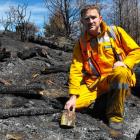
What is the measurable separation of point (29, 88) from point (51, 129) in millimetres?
1642

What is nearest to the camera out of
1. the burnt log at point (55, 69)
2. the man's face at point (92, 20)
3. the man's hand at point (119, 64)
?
the man's hand at point (119, 64)

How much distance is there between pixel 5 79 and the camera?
8.12 m

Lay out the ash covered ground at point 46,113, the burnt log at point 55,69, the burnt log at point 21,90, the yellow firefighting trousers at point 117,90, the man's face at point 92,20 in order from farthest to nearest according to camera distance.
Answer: the burnt log at point 55,69, the burnt log at point 21,90, the man's face at point 92,20, the yellow firefighting trousers at point 117,90, the ash covered ground at point 46,113

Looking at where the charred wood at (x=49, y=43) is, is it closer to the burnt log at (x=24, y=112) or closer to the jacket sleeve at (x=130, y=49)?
the jacket sleeve at (x=130, y=49)

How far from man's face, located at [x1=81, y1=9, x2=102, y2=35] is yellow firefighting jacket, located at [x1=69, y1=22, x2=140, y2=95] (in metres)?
0.14

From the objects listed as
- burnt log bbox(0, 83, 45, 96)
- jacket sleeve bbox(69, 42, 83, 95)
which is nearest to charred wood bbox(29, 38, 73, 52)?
burnt log bbox(0, 83, 45, 96)

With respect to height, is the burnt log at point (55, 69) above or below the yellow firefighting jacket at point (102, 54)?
below

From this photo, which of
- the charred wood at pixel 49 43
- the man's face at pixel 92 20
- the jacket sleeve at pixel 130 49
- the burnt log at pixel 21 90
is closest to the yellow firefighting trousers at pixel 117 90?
the jacket sleeve at pixel 130 49

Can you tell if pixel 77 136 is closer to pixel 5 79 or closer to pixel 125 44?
pixel 125 44

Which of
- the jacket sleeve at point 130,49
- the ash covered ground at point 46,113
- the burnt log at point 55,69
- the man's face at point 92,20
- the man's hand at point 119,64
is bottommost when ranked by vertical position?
the ash covered ground at point 46,113

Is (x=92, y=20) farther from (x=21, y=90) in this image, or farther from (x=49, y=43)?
(x=49, y=43)

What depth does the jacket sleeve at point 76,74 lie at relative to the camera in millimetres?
5852

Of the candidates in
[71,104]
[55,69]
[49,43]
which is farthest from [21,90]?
[49,43]

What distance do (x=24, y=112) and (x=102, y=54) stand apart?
1.32m
